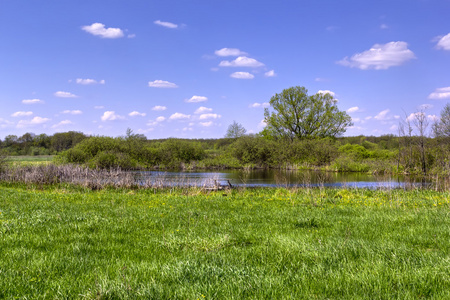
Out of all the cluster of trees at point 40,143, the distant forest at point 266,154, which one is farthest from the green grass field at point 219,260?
the cluster of trees at point 40,143

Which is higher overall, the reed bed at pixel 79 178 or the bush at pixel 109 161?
the bush at pixel 109 161

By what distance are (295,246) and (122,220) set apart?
16.0 feet

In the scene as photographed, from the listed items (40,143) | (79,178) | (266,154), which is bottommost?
(79,178)

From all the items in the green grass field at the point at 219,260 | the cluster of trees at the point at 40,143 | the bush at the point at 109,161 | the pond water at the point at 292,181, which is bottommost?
the pond water at the point at 292,181

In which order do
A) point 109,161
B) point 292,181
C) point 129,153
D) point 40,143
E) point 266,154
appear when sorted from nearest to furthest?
point 292,181 < point 109,161 < point 129,153 < point 266,154 < point 40,143

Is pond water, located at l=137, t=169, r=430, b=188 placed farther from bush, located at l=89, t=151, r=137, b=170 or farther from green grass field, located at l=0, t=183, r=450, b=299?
green grass field, located at l=0, t=183, r=450, b=299

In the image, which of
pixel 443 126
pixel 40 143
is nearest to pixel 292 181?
pixel 443 126

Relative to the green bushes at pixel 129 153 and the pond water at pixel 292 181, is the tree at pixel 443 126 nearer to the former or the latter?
the pond water at pixel 292 181

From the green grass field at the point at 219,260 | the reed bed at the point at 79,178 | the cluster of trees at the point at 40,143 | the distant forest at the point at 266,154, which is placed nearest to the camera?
the green grass field at the point at 219,260

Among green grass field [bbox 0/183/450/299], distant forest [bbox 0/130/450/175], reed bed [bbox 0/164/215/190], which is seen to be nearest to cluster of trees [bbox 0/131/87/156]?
distant forest [bbox 0/130/450/175]

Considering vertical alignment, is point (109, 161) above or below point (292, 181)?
above

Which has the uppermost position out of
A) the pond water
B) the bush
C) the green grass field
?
the bush

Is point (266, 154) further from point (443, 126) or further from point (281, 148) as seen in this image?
point (443, 126)

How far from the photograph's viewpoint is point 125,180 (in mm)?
25047
